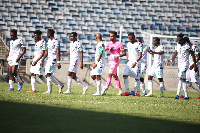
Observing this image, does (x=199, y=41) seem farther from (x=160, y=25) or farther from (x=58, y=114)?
(x=58, y=114)

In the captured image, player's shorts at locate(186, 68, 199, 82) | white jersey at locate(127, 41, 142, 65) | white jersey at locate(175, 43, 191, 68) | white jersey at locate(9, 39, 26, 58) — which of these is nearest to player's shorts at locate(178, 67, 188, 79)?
white jersey at locate(175, 43, 191, 68)

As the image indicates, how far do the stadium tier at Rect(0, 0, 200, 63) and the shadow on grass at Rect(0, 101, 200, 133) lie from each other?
16485 millimetres

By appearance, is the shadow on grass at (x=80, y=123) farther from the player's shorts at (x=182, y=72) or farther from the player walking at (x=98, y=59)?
the player's shorts at (x=182, y=72)

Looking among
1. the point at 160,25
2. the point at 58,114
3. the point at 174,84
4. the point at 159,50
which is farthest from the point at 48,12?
the point at 58,114

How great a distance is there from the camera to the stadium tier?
23.5 metres

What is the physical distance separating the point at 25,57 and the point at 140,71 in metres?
10.7

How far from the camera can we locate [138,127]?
4.39 meters

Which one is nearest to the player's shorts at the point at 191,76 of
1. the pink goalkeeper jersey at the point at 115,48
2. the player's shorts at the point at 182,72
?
the player's shorts at the point at 182,72

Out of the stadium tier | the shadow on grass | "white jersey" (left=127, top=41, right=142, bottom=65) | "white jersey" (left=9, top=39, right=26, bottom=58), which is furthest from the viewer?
the stadium tier

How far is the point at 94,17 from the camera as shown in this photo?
25703mm

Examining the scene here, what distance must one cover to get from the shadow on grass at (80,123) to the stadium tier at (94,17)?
1649 centimetres

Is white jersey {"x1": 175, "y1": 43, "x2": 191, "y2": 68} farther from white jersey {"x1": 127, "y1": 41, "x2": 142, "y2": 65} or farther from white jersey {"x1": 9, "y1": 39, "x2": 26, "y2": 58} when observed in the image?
white jersey {"x1": 9, "y1": 39, "x2": 26, "y2": 58}

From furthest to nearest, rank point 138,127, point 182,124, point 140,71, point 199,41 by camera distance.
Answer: point 199,41, point 140,71, point 182,124, point 138,127

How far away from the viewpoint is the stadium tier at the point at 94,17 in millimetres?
23469
